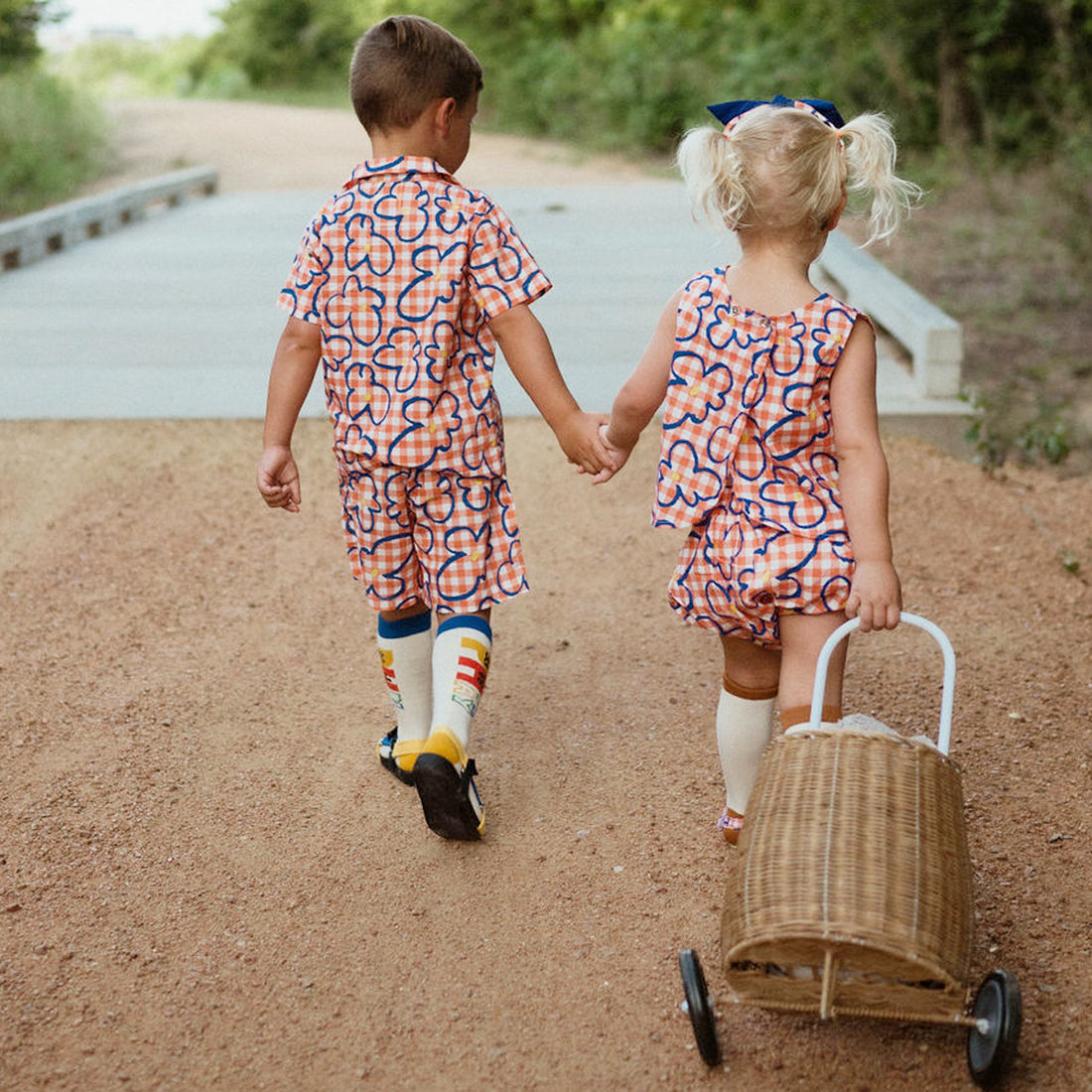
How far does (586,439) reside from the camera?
Answer: 2883 mm

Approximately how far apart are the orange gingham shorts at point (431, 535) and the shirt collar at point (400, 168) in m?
0.56

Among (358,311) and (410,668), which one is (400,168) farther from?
(410,668)

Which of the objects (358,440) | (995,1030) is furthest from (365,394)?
(995,1030)

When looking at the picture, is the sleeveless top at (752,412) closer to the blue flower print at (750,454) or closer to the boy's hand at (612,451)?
the blue flower print at (750,454)

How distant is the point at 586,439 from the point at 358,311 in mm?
530

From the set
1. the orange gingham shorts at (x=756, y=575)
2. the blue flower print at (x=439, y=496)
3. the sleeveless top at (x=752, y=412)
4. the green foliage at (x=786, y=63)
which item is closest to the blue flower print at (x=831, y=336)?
the sleeveless top at (x=752, y=412)

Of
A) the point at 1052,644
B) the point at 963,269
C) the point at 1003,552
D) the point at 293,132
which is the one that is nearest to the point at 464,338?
the point at 1052,644

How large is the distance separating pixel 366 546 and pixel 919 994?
1.45 meters

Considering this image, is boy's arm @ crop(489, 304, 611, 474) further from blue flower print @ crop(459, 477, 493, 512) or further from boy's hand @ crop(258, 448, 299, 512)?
boy's hand @ crop(258, 448, 299, 512)

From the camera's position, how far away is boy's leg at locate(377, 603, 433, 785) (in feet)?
10.3

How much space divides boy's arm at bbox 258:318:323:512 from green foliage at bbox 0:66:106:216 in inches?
490

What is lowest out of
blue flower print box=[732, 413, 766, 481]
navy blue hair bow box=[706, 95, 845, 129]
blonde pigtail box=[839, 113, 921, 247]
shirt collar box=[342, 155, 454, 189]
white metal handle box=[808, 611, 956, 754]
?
white metal handle box=[808, 611, 956, 754]

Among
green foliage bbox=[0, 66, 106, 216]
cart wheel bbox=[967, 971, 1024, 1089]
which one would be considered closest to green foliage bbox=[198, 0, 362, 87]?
green foliage bbox=[0, 66, 106, 216]

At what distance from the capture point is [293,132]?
79.2ft
